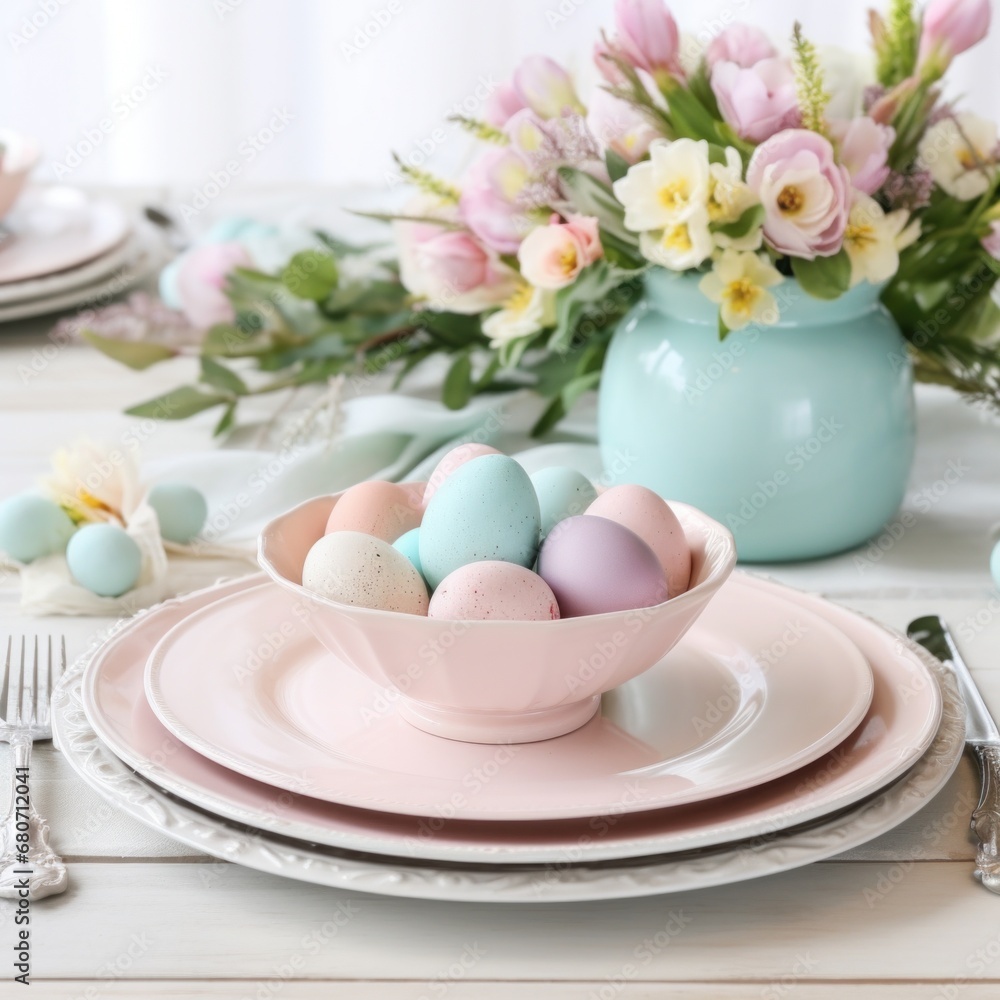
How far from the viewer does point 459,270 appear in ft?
3.67

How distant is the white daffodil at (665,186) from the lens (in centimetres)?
89

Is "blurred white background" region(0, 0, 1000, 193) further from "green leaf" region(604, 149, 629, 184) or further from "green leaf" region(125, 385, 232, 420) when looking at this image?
"green leaf" region(604, 149, 629, 184)

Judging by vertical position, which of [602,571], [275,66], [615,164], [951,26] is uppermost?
[951,26]

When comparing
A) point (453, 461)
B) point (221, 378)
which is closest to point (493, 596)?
point (453, 461)

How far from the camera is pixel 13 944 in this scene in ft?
1.80

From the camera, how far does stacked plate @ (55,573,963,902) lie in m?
0.56

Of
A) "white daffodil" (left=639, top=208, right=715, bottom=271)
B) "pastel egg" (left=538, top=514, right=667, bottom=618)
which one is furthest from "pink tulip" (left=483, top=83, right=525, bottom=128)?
"pastel egg" (left=538, top=514, right=667, bottom=618)

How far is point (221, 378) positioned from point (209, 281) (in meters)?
0.15

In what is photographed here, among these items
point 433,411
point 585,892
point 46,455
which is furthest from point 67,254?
point 585,892

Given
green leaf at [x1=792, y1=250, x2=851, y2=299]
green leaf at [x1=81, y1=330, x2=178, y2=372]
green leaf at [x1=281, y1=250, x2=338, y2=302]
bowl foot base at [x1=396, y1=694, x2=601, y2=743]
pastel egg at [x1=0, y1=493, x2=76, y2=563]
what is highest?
green leaf at [x1=792, y1=250, x2=851, y2=299]

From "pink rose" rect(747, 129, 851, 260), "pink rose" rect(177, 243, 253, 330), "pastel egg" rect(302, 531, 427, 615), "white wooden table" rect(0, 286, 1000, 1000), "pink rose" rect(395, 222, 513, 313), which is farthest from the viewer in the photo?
"pink rose" rect(177, 243, 253, 330)

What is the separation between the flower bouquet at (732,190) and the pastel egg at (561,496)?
0.80 feet

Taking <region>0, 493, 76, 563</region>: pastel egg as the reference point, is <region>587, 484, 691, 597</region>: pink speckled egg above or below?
above

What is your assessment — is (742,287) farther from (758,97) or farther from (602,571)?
(602,571)
